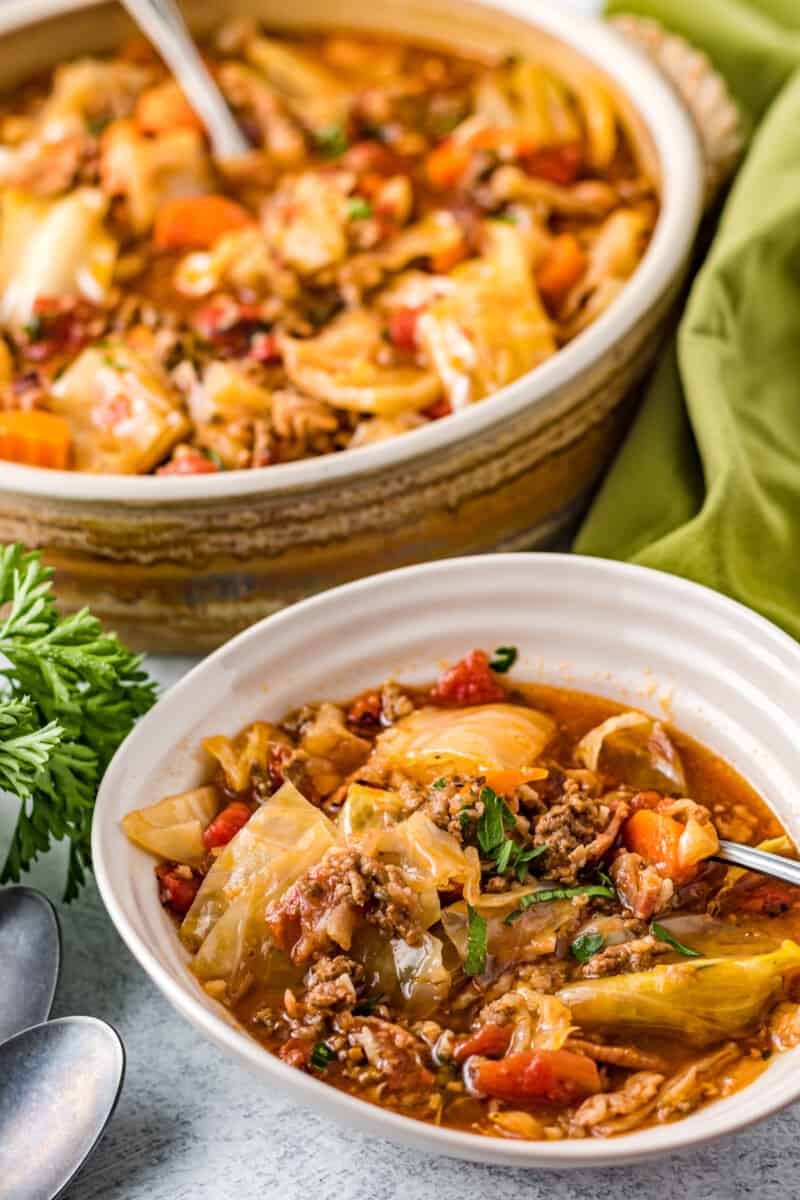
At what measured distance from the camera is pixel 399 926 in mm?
2854

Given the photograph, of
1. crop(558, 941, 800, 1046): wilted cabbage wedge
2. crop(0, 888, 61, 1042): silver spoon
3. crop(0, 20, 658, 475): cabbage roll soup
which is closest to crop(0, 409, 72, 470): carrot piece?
crop(0, 20, 658, 475): cabbage roll soup

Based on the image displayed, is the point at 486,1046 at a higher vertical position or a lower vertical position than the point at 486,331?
lower

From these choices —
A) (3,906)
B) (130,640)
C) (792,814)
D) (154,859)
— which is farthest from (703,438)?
(3,906)

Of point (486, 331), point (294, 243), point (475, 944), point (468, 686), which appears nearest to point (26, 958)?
point (475, 944)

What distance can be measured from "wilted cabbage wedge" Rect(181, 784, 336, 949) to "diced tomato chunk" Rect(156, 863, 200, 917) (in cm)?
4

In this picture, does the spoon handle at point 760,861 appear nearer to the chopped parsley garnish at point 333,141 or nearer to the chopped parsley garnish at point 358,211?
the chopped parsley garnish at point 358,211

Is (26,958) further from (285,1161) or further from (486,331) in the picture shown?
(486,331)

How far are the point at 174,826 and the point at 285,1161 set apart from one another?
2.29ft

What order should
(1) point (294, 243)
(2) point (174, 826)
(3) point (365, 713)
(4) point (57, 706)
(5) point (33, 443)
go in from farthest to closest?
(1) point (294, 243) < (5) point (33, 443) < (3) point (365, 713) < (4) point (57, 706) < (2) point (174, 826)

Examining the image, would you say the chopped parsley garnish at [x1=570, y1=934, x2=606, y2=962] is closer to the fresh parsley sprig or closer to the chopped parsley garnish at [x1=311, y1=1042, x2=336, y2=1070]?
the chopped parsley garnish at [x1=311, y1=1042, x2=336, y2=1070]

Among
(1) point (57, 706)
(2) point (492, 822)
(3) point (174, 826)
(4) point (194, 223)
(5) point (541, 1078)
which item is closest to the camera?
(5) point (541, 1078)

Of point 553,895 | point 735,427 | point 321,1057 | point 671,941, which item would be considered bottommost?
point 735,427

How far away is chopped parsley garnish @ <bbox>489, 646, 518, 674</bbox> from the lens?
3561 mm

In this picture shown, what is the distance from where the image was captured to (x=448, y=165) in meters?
4.97
